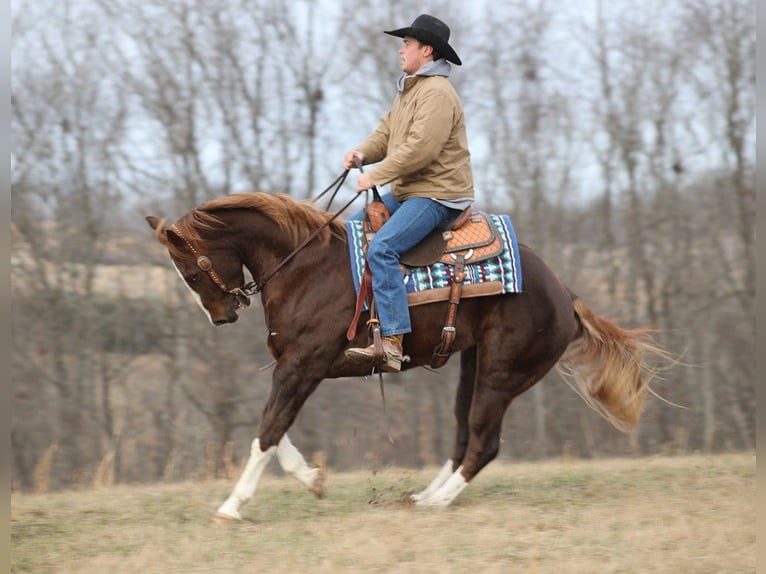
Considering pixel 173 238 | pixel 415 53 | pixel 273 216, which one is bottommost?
pixel 173 238

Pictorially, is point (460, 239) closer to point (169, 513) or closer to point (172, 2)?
point (169, 513)

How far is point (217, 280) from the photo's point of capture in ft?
20.1

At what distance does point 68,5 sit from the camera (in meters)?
17.4

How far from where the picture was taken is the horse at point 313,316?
5949 mm

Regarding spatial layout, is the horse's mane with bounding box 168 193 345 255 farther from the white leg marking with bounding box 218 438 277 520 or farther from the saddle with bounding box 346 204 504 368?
the white leg marking with bounding box 218 438 277 520

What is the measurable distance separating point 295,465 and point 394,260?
149 centimetres

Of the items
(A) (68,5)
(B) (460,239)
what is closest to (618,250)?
(A) (68,5)

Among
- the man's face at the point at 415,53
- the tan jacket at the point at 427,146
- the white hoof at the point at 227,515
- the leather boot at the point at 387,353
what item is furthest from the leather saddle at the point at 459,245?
the white hoof at the point at 227,515

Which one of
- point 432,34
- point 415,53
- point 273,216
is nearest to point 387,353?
point 273,216

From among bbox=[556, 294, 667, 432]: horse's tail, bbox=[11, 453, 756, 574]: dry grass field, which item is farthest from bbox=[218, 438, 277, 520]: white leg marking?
bbox=[556, 294, 667, 432]: horse's tail

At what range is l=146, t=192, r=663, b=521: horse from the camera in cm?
595

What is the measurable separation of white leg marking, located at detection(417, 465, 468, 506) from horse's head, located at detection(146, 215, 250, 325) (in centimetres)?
182

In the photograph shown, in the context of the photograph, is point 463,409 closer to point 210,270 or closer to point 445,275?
point 445,275

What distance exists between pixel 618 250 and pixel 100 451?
413 inches
